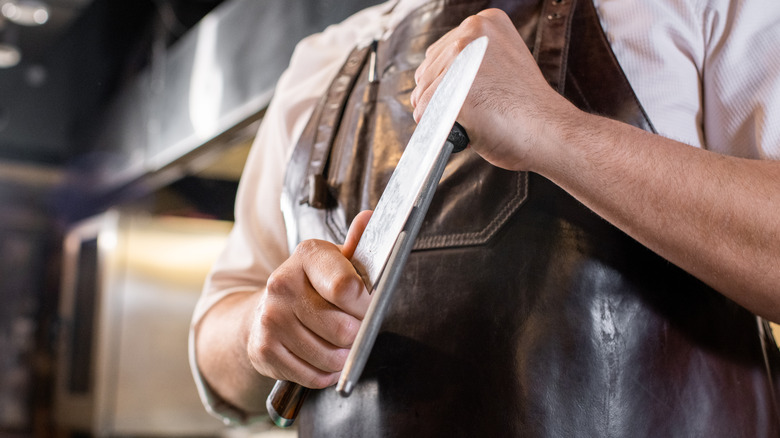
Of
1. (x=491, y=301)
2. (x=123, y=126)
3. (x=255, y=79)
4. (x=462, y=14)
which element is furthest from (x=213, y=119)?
(x=491, y=301)

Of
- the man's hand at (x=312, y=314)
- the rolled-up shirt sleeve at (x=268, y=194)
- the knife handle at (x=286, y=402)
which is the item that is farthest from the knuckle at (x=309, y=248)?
the rolled-up shirt sleeve at (x=268, y=194)

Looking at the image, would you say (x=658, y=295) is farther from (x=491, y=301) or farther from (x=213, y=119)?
(x=213, y=119)

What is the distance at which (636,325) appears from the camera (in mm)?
636

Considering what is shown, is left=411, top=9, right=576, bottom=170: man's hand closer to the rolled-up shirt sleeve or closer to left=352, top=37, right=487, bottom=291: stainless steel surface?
left=352, top=37, right=487, bottom=291: stainless steel surface

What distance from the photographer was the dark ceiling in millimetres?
3252

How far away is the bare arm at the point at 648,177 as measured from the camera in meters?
0.56

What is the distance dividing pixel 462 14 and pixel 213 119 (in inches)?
67.2

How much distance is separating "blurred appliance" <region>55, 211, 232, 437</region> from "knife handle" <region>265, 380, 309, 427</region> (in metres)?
2.93

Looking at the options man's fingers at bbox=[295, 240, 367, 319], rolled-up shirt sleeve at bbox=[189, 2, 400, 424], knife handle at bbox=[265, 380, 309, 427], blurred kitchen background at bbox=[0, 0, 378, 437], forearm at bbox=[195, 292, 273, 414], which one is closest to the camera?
man's fingers at bbox=[295, 240, 367, 319]

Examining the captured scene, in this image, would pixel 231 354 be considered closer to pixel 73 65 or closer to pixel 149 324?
pixel 149 324

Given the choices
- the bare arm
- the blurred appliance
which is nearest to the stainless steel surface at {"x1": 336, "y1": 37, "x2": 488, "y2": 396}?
the bare arm

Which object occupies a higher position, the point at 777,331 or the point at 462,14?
the point at 462,14

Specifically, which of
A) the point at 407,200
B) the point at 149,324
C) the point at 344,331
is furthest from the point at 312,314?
the point at 149,324

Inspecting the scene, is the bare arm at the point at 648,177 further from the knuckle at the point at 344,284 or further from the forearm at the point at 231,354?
the forearm at the point at 231,354
